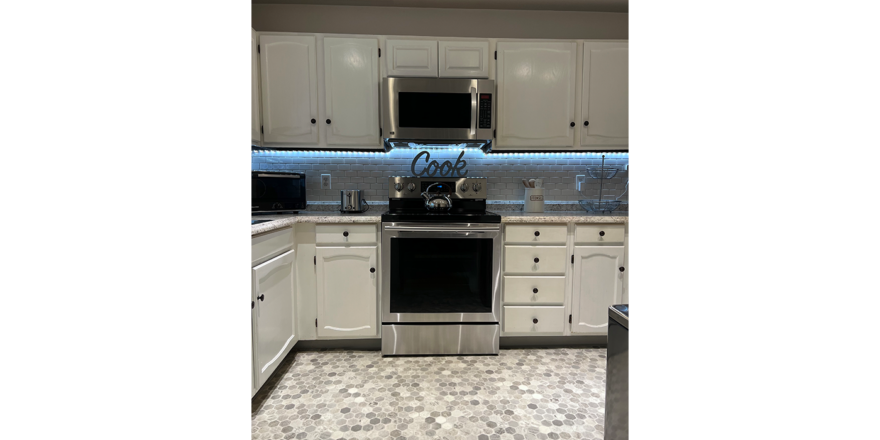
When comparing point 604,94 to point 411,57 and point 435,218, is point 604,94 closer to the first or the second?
point 411,57

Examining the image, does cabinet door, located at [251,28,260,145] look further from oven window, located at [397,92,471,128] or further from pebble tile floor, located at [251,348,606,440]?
pebble tile floor, located at [251,348,606,440]

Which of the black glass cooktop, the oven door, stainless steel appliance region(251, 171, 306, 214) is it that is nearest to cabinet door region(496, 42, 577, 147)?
the black glass cooktop

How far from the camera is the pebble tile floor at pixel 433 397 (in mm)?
1521

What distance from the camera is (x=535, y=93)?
Result: 2.46 metres

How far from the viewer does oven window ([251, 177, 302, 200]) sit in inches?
90.0

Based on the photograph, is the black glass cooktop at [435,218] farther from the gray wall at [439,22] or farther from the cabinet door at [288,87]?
the gray wall at [439,22]

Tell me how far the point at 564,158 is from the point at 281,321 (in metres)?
2.14

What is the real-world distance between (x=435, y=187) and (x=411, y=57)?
83cm

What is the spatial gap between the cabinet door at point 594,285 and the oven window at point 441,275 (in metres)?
0.53

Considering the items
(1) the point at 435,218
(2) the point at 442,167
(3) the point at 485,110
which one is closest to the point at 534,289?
(1) the point at 435,218
